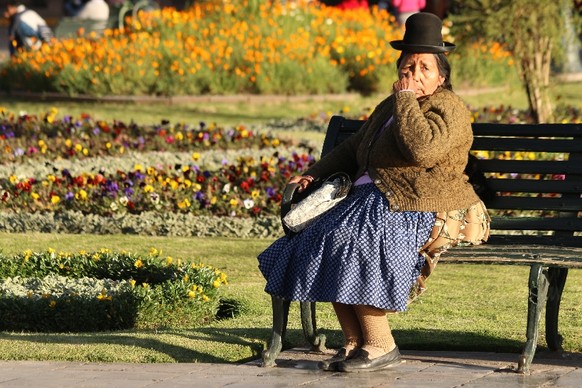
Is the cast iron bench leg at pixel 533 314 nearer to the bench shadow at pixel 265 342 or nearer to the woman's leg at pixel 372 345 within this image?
the bench shadow at pixel 265 342

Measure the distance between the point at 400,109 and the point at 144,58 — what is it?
481 inches

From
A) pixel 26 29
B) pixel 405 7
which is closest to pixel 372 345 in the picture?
pixel 405 7

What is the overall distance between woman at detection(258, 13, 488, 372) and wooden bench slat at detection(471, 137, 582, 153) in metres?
0.52

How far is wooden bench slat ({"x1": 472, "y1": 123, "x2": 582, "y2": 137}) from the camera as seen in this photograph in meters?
5.94

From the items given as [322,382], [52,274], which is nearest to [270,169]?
[52,274]

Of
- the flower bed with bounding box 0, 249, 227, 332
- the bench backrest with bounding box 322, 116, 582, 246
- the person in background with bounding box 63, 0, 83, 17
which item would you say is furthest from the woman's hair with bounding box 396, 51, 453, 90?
the person in background with bounding box 63, 0, 83, 17

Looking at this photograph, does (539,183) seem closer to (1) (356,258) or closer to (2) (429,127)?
Result: (2) (429,127)

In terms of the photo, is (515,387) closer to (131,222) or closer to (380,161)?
(380,161)

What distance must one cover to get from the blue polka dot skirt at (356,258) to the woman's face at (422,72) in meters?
0.46

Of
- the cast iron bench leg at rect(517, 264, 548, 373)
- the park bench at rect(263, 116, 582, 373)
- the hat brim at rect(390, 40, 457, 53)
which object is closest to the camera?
the cast iron bench leg at rect(517, 264, 548, 373)

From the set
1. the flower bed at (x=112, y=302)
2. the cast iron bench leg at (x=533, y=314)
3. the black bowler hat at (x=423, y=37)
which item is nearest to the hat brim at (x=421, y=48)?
the black bowler hat at (x=423, y=37)

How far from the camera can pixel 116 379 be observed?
507 centimetres

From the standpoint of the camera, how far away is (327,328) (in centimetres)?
614

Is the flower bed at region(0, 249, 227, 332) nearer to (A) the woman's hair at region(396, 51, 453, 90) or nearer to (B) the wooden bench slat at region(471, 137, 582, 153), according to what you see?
(B) the wooden bench slat at region(471, 137, 582, 153)
